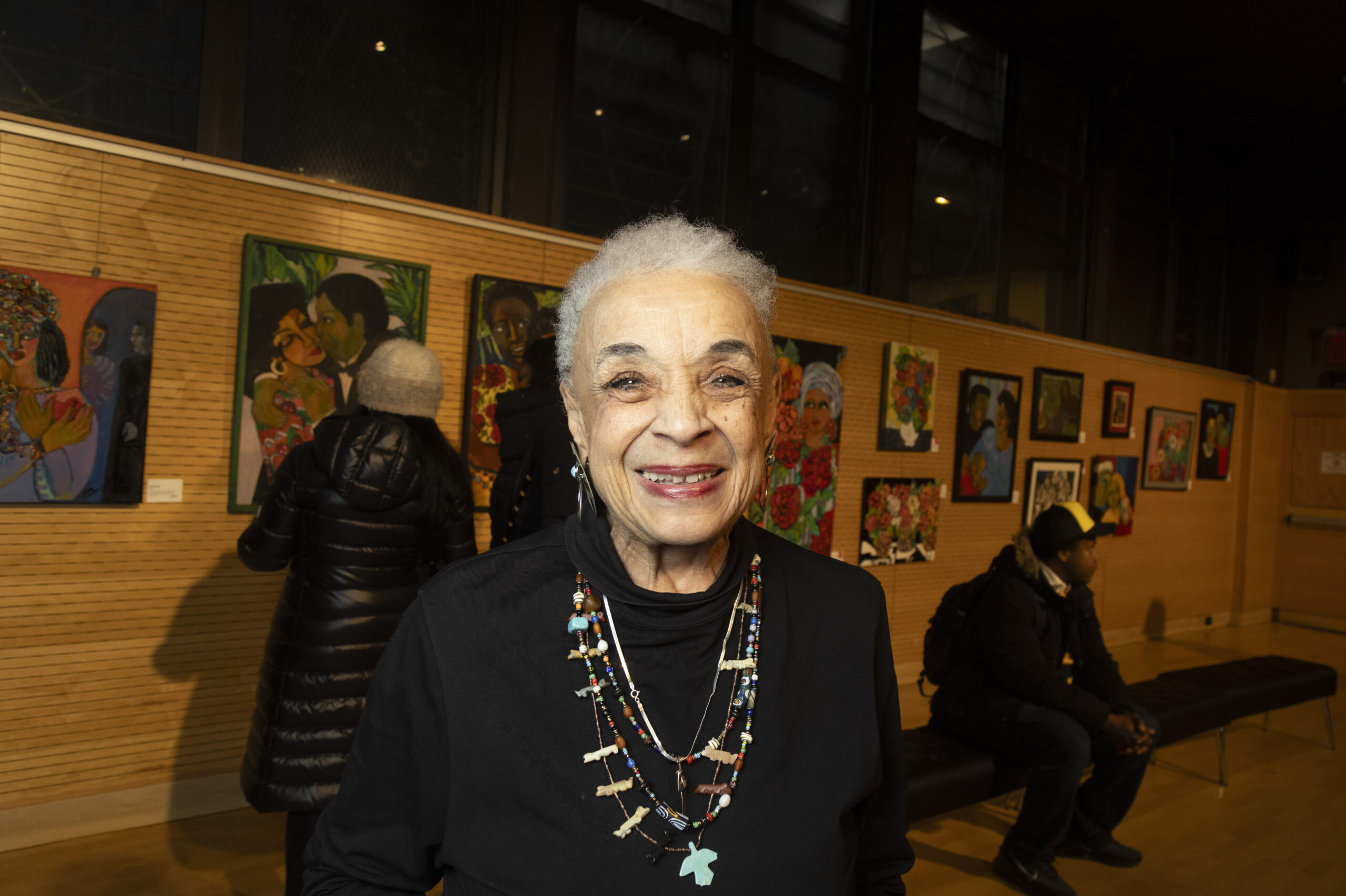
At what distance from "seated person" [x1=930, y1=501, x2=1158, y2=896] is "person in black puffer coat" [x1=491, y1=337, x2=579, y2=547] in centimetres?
208

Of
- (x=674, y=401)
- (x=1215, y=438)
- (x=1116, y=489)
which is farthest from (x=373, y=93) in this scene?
(x=1215, y=438)

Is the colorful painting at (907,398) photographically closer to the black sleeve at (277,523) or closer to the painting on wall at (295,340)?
the painting on wall at (295,340)

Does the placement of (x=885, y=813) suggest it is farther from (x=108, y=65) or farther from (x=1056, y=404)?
(x=1056, y=404)

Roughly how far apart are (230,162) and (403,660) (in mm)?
3295

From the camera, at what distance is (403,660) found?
1176 millimetres

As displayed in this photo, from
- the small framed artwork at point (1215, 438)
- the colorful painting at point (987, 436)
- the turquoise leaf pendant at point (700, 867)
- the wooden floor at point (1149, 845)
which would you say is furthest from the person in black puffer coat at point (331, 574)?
the small framed artwork at point (1215, 438)

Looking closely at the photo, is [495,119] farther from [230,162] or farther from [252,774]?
[252,774]

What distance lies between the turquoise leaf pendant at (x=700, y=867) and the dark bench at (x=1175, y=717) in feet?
4.33

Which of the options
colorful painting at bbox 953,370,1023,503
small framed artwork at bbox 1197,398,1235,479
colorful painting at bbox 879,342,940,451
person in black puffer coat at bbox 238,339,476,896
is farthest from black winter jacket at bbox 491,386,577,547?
small framed artwork at bbox 1197,398,1235,479

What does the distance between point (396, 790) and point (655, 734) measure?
0.36 meters

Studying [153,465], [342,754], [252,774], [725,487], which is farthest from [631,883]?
[153,465]

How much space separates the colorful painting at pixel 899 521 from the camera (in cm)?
638

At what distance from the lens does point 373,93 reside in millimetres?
4410

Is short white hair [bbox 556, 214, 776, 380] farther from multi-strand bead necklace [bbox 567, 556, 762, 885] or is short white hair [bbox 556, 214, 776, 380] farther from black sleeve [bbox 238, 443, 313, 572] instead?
black sleeve [bbox 238, 443, 313, 572]
